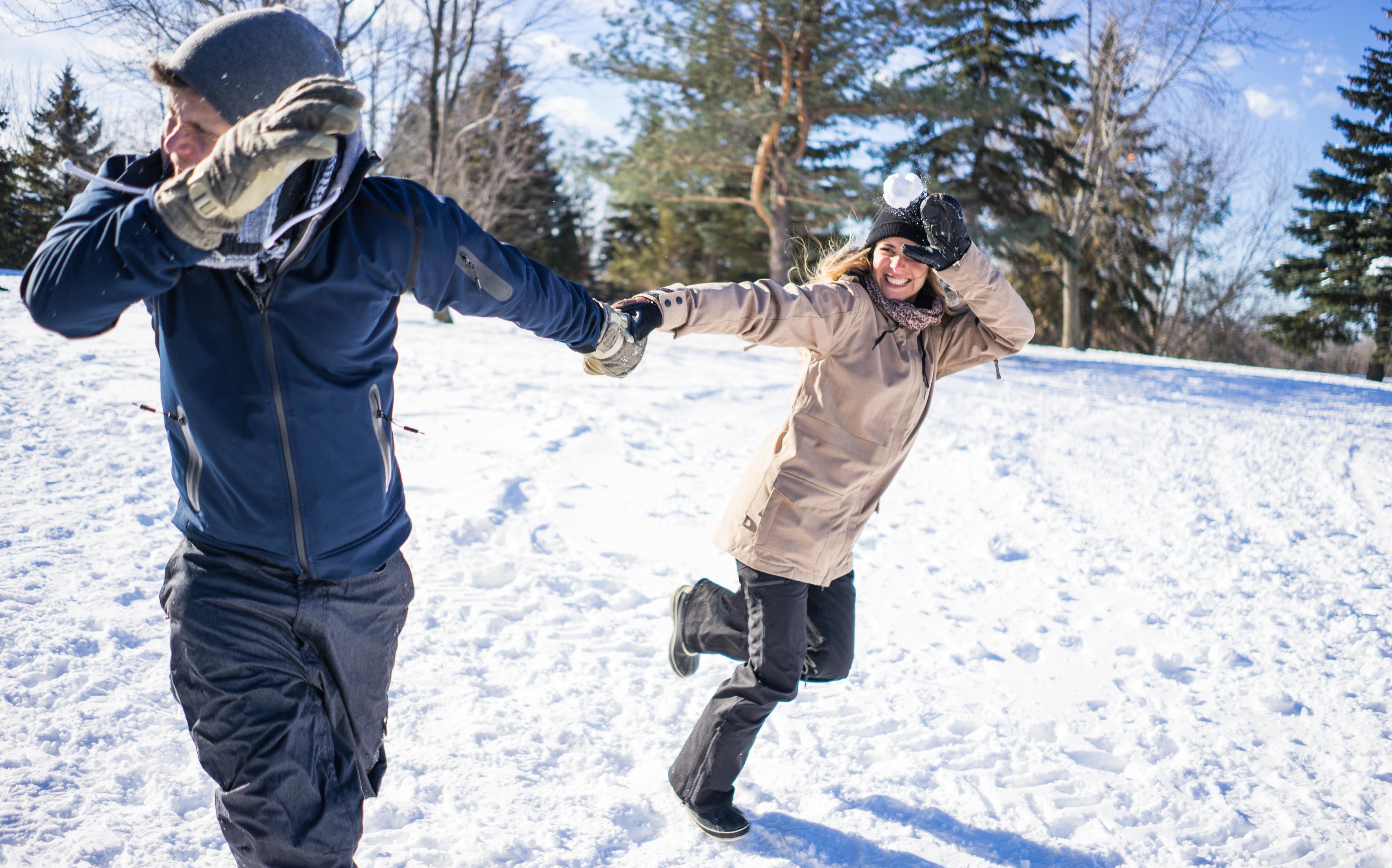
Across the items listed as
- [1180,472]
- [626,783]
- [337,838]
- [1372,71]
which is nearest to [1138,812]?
[626,783]

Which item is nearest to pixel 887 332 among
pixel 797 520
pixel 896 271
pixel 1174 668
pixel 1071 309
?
pixel 896 271

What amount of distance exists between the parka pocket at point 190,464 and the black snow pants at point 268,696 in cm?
11

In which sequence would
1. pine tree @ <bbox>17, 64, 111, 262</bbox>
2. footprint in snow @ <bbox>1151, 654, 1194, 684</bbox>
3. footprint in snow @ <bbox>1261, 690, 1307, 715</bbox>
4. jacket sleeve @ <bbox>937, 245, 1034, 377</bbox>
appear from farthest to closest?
pine tree @ <bbox>17, 64, 111, 262</bbox>, footprint in snow @ <bbox>1151, 654, 1194, 684</bbox>, footprint in snow @ <bbox>1261, 690, 1307, 715</bbox>, jacket sleeve @ <bbox>937, 245, 1034, 377</bbox>

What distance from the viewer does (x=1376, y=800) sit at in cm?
311

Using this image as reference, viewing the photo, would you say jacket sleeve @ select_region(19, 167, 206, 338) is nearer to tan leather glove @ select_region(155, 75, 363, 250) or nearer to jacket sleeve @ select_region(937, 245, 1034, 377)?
tan leather glove @ select_region(155, 75, 363, 250)

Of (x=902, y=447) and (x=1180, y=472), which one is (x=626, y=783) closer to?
(x=902, y=447)

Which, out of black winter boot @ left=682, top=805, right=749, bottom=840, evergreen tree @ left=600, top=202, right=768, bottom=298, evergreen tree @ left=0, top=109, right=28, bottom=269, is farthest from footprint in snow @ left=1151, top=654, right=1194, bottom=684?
evergreen tree @ left=600, top=202, right=768, bottom=298

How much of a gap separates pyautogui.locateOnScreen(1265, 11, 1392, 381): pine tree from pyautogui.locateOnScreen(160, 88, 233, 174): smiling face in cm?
2568

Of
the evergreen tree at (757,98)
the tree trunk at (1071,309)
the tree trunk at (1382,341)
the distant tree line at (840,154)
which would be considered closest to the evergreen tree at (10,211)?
the distant tree line at (840,154)

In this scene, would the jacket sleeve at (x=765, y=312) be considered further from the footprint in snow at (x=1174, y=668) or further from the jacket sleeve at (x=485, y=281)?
the footprint in snow at (x=1174, y=668)

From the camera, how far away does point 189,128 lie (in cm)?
148

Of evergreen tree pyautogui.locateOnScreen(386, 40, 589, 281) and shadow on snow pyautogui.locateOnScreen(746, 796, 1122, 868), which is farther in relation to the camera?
evergreen tree pyautogui.locateOnScreen(386, 40, 589, 281)

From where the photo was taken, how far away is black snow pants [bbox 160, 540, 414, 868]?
158 centimetres

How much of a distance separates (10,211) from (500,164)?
15797 millimetres
